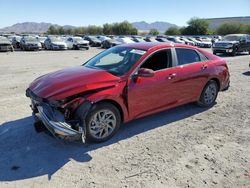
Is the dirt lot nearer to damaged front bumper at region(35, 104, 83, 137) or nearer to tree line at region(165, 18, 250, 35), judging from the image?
damaged front bumper at region(35, 104, 83, 137)

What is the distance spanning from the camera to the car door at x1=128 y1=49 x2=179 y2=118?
486 cm

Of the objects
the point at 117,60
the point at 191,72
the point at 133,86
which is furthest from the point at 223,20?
the point at 133,86

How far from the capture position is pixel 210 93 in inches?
260

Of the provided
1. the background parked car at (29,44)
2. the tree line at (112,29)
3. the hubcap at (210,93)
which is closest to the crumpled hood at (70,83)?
the hubcap at (210,93)

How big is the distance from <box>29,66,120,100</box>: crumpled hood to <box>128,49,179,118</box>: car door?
0.46m

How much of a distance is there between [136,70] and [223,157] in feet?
6.81

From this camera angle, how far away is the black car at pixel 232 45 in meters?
21.3

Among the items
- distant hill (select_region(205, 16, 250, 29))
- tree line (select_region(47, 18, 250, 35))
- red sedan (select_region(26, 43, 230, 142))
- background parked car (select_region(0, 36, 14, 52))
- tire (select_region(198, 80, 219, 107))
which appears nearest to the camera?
red sedan (select_region(26, 43, 230, 142))

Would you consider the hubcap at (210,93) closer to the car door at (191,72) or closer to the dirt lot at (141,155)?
the car door at (191,72)

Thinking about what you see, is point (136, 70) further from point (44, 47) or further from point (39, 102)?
point (44, 47)

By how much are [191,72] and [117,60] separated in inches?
65.6

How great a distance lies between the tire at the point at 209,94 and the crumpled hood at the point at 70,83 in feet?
8.73


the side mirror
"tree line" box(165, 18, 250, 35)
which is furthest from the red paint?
"tree line" box(165, 18, 250, 35)

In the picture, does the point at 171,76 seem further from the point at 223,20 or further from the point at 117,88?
the point at 223,20
